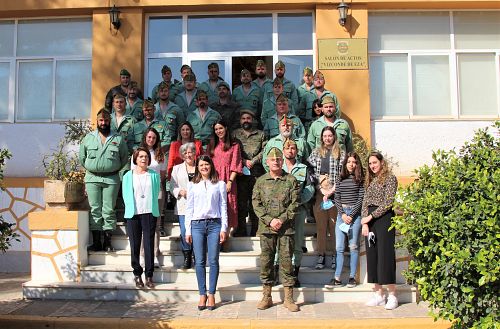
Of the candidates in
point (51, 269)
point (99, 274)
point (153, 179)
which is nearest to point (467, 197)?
point (153, 179)

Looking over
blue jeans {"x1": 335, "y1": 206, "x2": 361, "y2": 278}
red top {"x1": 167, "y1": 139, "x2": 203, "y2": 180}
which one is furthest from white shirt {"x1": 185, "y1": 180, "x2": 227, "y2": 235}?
blue jeans {"x1": 335, "y1": 206, "x2": 361, "y2": 278}

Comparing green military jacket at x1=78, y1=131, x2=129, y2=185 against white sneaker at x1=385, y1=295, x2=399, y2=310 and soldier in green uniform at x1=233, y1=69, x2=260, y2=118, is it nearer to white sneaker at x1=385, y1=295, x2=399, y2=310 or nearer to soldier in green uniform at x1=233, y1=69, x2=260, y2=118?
soldier in green uniform at x1=233, y1=69, x2=260, y2=118

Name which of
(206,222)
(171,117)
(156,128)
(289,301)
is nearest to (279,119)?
(171,117)

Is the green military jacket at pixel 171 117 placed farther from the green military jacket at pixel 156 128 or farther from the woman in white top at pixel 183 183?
the woman in white top at pixel 183 183

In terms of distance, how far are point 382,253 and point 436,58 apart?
18.1 ft

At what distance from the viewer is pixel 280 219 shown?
18.8 feet

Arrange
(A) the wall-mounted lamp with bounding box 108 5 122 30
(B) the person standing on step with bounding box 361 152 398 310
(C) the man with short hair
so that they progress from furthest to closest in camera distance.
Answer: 1. (A) the wall-mounted lamp with bounding box 108 5 122 30
2. (C) the man with short hair
3. (B) the person standing on step with bounding box 361 152 398 310

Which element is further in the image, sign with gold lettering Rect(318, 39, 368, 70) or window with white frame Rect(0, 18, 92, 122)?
window with white frame Rect(0, 18, 92, 122)

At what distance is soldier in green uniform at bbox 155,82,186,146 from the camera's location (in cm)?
775

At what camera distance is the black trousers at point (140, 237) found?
20.0 feet

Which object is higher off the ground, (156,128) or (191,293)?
(156,128)

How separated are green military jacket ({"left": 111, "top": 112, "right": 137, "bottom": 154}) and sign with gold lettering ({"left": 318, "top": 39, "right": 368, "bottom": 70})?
3.89 meters

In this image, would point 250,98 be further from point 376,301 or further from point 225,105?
point 376,301

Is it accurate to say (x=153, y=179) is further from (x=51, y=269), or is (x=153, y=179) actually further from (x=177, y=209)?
(x=51, y=269)
